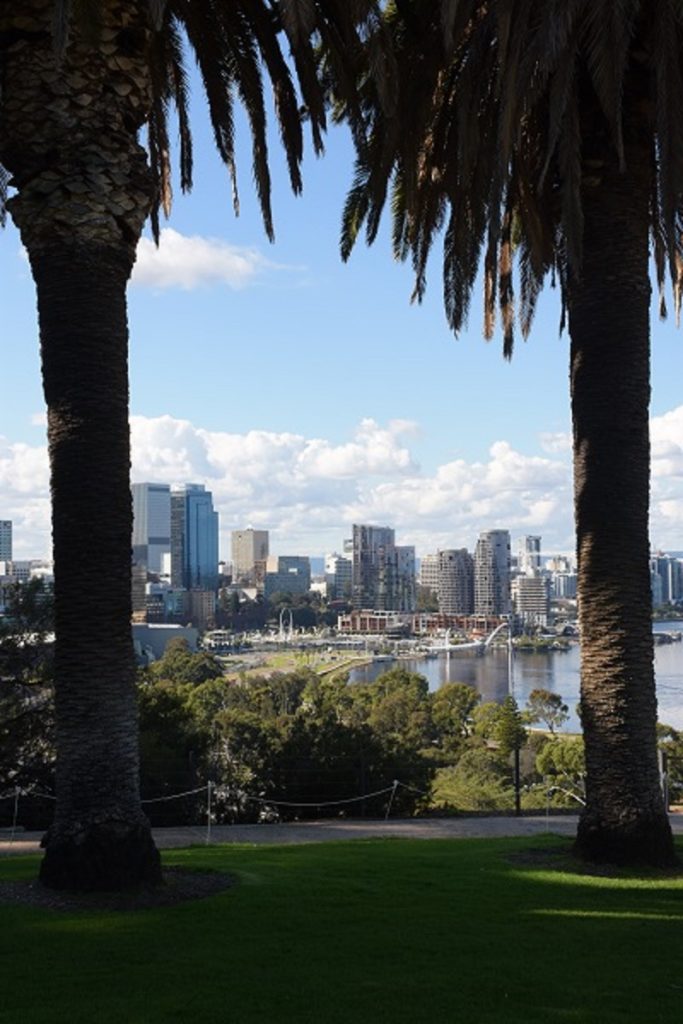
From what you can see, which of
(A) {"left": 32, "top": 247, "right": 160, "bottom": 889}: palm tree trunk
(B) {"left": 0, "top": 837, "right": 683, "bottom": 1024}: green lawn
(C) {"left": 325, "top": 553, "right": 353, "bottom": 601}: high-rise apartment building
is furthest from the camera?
(C) {"left": 325, "top": 553, "right": 353, "bottom": 601}: high-rise apartment building

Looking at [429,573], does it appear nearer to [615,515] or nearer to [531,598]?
[531,598]

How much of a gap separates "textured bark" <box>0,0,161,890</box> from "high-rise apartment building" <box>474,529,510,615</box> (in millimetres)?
122035

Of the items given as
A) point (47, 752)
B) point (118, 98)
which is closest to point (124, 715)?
point (118, 98)

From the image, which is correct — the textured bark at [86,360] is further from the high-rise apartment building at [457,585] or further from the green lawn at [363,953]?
the high-rise apartment building at [457,585]

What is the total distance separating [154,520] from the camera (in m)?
184

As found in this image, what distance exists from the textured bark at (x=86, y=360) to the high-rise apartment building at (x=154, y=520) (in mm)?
166258

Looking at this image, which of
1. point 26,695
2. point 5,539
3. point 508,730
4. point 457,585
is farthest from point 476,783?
point 457,585

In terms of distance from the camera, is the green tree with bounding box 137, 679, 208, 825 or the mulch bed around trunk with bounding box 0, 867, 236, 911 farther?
the green tree with bounding box 137, 679, 208, 825

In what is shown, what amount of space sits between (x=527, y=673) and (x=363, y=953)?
7947cm

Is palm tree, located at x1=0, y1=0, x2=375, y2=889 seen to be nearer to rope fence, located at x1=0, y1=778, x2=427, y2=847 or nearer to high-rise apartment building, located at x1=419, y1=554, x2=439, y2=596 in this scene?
rope fence, located at x1=0, y1=778, x2=427, y2=847

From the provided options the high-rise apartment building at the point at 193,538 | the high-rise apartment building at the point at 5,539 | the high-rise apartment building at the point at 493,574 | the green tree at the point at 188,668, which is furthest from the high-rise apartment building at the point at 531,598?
the green tree at the point at 188,668

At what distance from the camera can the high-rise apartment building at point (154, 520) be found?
175625 millimetres

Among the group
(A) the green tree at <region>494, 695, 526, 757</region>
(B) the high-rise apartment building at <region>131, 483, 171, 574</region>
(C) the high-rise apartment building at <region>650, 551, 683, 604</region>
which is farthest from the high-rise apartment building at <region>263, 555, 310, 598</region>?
(A) the green tree at <region>494, 695, 526, 757</region>

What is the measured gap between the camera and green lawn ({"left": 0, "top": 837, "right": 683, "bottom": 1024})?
479cm
